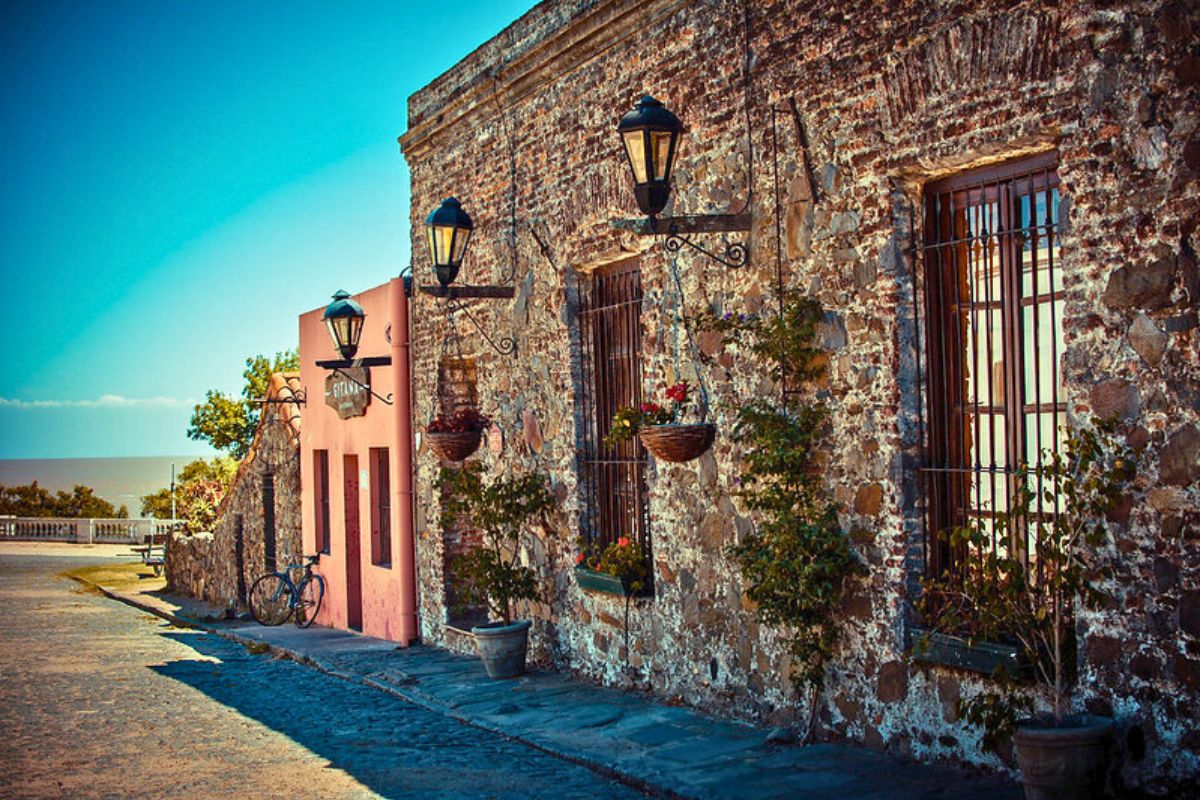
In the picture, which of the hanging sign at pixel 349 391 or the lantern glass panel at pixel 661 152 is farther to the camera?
the hanging sign at pixel 349 391

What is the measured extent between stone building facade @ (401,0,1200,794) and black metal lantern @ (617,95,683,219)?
0.55m

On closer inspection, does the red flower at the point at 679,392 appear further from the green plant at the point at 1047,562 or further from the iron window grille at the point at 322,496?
the iron window grille at the point at 322,496

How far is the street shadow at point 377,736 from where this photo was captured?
707cm

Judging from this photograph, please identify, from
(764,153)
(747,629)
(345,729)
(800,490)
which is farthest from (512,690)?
(764,153)

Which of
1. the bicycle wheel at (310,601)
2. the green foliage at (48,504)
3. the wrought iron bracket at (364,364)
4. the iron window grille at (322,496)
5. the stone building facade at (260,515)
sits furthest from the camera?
the green foliage at (48,504)

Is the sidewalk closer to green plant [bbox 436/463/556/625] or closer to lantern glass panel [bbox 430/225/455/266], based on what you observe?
green plant [bbox 436/463/556/625]

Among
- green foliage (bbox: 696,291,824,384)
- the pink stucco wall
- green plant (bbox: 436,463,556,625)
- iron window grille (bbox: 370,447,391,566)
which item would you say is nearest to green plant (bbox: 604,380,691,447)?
green foliage (bbox: 696,291,824,384)

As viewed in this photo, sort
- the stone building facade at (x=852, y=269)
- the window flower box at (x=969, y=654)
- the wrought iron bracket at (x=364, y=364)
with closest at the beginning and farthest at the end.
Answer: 1. the stone building facade at (x=852, y=269)
2. the window flower box at (x=969, y=654)
3. the wrought iron bracket at (x=364, y=364)

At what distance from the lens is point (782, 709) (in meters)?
7.58

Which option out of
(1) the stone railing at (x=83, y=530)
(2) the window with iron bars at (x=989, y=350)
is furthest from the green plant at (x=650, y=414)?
(1) the stone railing at (x=83, y=530)

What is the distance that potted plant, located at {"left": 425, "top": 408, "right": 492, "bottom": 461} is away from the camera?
1120 cm

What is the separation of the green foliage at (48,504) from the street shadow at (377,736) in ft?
112

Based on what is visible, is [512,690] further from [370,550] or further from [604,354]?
[370,550]

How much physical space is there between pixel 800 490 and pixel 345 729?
12.5 ft
